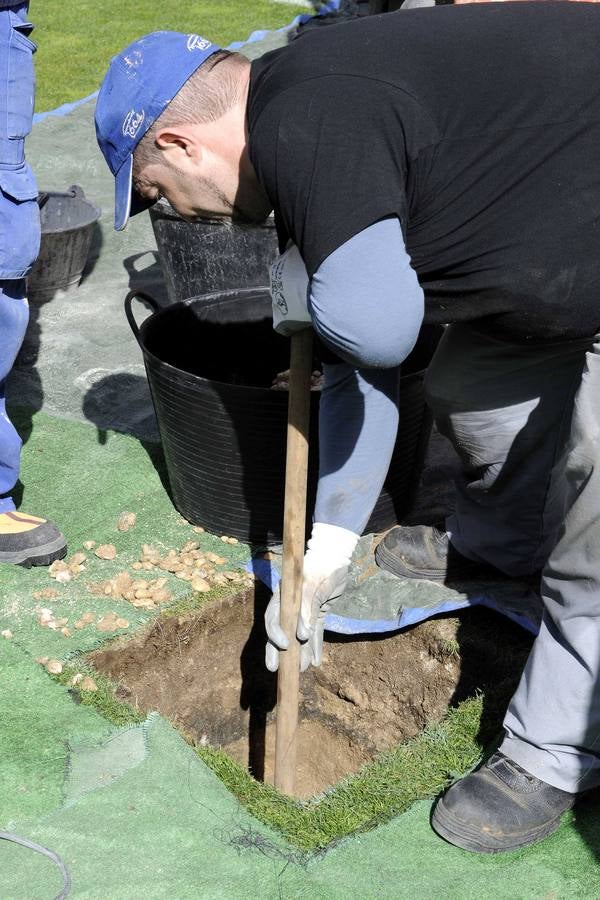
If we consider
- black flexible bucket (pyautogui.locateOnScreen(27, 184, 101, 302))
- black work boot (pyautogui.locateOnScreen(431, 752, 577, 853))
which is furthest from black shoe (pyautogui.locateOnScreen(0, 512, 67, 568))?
black flexible bucket (pyautogui.locateOnScreen(27, 184, 101, 302))

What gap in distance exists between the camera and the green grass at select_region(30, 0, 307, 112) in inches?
356

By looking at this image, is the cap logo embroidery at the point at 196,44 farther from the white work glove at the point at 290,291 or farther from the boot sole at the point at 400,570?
the boot sole at the point at 400,570

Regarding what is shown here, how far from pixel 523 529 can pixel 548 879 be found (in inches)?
41.8

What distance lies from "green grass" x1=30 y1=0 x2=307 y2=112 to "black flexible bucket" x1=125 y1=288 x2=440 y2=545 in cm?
563

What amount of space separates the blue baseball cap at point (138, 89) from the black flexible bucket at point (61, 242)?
322 cm

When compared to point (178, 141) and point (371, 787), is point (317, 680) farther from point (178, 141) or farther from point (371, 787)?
point (178, 141)

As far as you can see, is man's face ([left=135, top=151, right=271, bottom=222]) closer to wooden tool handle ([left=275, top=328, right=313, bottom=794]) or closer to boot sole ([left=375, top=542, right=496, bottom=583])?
wooden tool handle ([left=275, top=328, right=313, bottom=794])

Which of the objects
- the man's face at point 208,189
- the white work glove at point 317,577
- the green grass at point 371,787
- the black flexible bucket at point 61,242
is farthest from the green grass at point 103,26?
the green grass at point 371,787

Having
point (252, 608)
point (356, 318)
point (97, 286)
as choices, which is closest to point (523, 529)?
point (252, 608)

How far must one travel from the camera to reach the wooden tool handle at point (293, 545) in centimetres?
221

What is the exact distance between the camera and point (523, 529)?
2.90 m

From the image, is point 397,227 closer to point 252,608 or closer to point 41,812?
point 41,812

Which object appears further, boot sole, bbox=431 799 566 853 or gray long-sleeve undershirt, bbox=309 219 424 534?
boot sole, bbox=431 799 566 853

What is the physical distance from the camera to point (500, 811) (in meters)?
2.19
